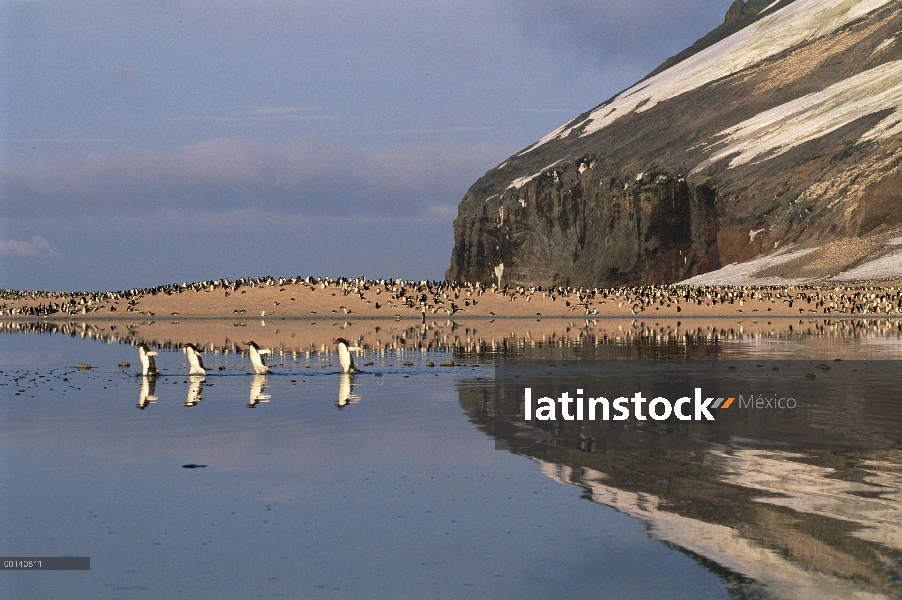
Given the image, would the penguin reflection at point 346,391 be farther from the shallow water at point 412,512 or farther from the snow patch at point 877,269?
the snow patch at point 877,269

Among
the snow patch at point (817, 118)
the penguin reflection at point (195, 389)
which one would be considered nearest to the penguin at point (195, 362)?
the penguin reflection at point (195, 389)

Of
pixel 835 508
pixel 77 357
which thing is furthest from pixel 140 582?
pixel 77 357

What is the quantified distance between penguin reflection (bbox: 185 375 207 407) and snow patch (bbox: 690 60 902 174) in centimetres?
14261

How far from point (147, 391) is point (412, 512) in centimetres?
1591

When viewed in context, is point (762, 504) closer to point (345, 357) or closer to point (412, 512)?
point (412, 512)

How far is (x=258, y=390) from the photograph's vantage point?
1085 inches

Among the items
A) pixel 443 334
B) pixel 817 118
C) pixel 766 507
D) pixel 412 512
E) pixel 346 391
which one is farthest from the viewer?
pixel 817 118

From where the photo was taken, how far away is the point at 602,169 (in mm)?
199000

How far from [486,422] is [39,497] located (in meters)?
8.67

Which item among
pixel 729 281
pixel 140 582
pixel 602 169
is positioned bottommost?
pixel 140 582

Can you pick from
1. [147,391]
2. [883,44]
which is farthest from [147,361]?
[883,44]

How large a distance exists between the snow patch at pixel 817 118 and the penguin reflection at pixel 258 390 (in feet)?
466

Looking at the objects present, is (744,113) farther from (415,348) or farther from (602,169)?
(415,348)

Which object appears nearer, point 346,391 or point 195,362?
point 346,391
